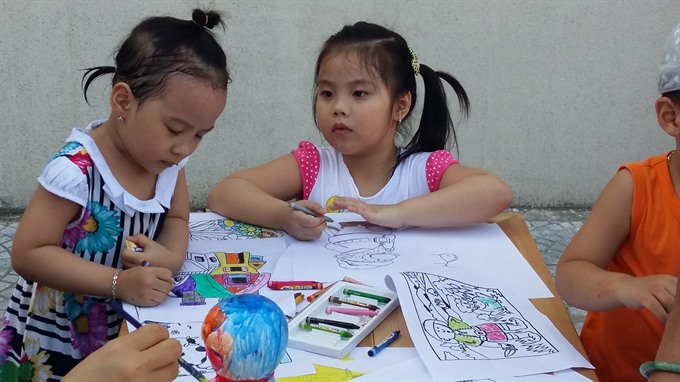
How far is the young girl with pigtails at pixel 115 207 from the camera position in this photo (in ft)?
4.87

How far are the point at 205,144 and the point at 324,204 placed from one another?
2.14 m

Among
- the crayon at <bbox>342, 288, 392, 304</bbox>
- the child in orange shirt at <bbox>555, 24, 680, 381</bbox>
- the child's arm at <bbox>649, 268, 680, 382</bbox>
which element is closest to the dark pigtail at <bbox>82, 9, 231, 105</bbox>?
the crayon at <bbox>342, 288, 392, 304</bbox>

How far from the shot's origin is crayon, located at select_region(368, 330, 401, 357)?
1284mm

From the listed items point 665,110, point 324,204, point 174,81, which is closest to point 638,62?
point 324,204

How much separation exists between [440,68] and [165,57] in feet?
9.08

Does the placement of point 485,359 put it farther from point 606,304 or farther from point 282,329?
point 282,329

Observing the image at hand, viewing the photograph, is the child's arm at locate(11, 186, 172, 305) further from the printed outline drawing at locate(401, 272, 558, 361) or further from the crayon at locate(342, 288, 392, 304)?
the printed outline drawing at locate(401, 272, 558, 361)

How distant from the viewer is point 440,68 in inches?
163

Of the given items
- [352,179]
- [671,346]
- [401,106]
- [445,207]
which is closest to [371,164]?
[352,179]

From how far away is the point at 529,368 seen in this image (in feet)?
4.09

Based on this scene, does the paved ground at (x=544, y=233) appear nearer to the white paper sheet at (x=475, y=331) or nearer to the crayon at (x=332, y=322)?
the white paper sheet at (x=475, y=331)

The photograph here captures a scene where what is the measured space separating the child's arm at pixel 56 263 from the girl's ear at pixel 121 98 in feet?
0.71

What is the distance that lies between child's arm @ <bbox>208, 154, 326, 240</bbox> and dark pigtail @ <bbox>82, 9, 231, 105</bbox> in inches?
15.5

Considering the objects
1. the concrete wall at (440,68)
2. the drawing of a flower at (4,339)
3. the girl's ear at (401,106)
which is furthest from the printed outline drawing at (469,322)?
the concrete wall at (440,68)
